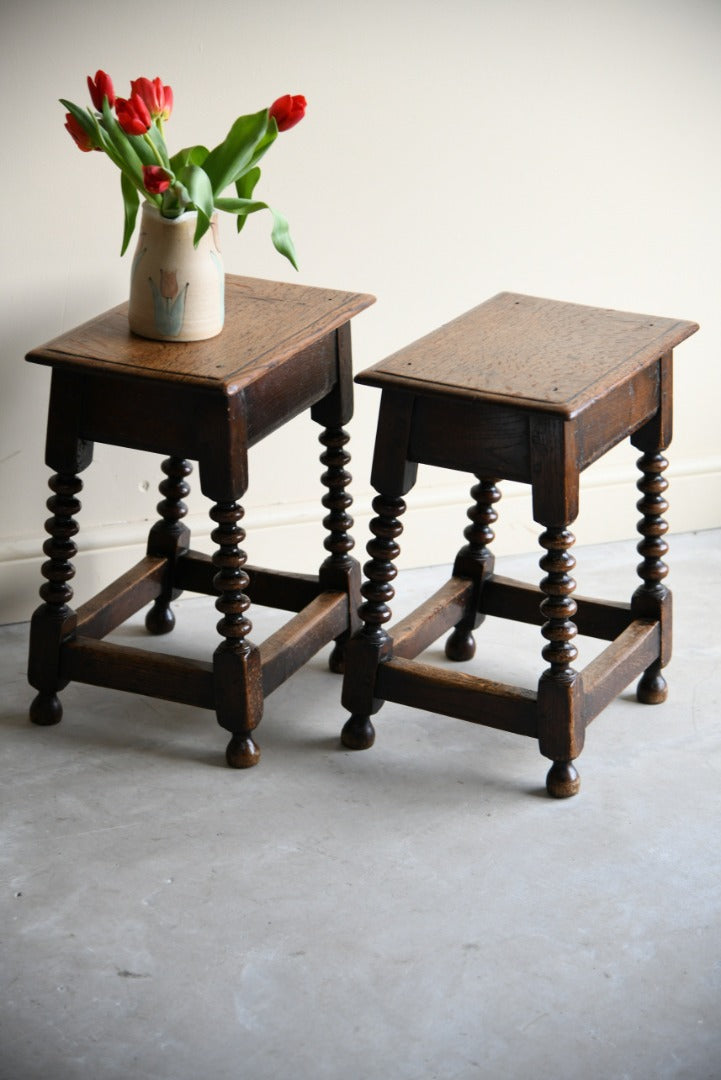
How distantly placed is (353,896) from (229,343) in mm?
846

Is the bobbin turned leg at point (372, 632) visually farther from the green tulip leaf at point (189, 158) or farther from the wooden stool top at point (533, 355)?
the green tulip leaf at point (189, 158)

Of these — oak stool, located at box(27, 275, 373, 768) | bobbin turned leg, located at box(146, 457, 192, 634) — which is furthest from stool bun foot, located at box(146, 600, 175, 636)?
oak stool, located at box(27, 275, 373, 768)

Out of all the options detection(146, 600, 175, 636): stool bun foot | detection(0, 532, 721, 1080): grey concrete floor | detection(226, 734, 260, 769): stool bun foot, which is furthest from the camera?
detection(146, 600, 175, 636): stool bun foot

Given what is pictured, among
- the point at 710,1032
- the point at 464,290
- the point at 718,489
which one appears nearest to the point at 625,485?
the point at 718,489

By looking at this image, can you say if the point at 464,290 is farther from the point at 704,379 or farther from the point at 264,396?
the point at 264,396

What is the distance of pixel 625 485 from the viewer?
3238mm

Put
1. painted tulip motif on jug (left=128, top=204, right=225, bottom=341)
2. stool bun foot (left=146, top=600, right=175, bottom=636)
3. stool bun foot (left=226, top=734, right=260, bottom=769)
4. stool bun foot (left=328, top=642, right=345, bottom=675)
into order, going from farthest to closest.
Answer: stool bun foot (left=146, top=600, right=175, bottom=636), stool bun foot (left=328, top=642, right=345, bottom=675), stool bun foot (left=226, top=734, right=260, bottom=769), painted tulip motif on jug (left=128, top=204, right=225, bottom=341)

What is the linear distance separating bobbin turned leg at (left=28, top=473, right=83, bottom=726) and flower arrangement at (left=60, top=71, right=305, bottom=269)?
18.8 inches

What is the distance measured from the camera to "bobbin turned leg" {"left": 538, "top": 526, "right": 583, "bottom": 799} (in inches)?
85.3

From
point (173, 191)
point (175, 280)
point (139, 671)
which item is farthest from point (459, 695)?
point (173, 191)

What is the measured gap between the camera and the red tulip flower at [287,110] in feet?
7.00

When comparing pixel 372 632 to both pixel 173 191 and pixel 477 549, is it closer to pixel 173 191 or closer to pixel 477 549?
pixel 477 549

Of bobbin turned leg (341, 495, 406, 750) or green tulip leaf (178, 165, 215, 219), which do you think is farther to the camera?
bobbin turned leg (341, 495, 406, 750)

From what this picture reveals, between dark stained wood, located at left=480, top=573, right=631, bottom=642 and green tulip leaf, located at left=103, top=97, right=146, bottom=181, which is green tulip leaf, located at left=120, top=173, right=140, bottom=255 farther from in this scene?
dark stained wood, located at left=480, top=573, right=631, bottom=642
